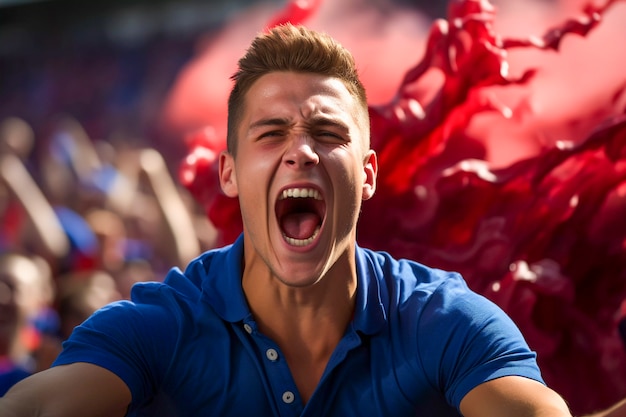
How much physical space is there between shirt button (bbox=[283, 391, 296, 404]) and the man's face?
215 mm

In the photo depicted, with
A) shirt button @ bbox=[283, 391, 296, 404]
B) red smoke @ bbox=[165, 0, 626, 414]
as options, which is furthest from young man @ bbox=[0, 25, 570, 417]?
red smoke @ bbox=[165, 0, 626, 414]

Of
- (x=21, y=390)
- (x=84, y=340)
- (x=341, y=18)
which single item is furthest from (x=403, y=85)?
(x=21, y=390)

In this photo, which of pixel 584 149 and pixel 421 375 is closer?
pixel 421 375

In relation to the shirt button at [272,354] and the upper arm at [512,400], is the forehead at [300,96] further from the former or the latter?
the upper arm at [512,400]

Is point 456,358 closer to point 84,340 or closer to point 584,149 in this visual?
point 84,340

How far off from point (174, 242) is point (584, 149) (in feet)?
6.95

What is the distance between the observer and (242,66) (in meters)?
2.02

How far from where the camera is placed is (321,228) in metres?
1.88

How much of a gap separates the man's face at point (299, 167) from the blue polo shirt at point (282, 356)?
14 centimetres

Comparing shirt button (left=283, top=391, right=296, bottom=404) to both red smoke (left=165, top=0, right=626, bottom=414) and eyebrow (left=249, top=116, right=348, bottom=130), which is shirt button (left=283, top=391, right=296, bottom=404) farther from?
red smoke (left=165, top=0, right=626, bottom=414)

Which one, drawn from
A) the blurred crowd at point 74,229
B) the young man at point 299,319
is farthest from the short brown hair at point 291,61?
the blurred crowd at point 74,229

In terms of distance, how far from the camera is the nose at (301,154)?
184cm

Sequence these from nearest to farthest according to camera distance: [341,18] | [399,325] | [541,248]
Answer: [399,325] → [541,248] → [341,18]

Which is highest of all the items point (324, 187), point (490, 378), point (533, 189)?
point (324, 187)
